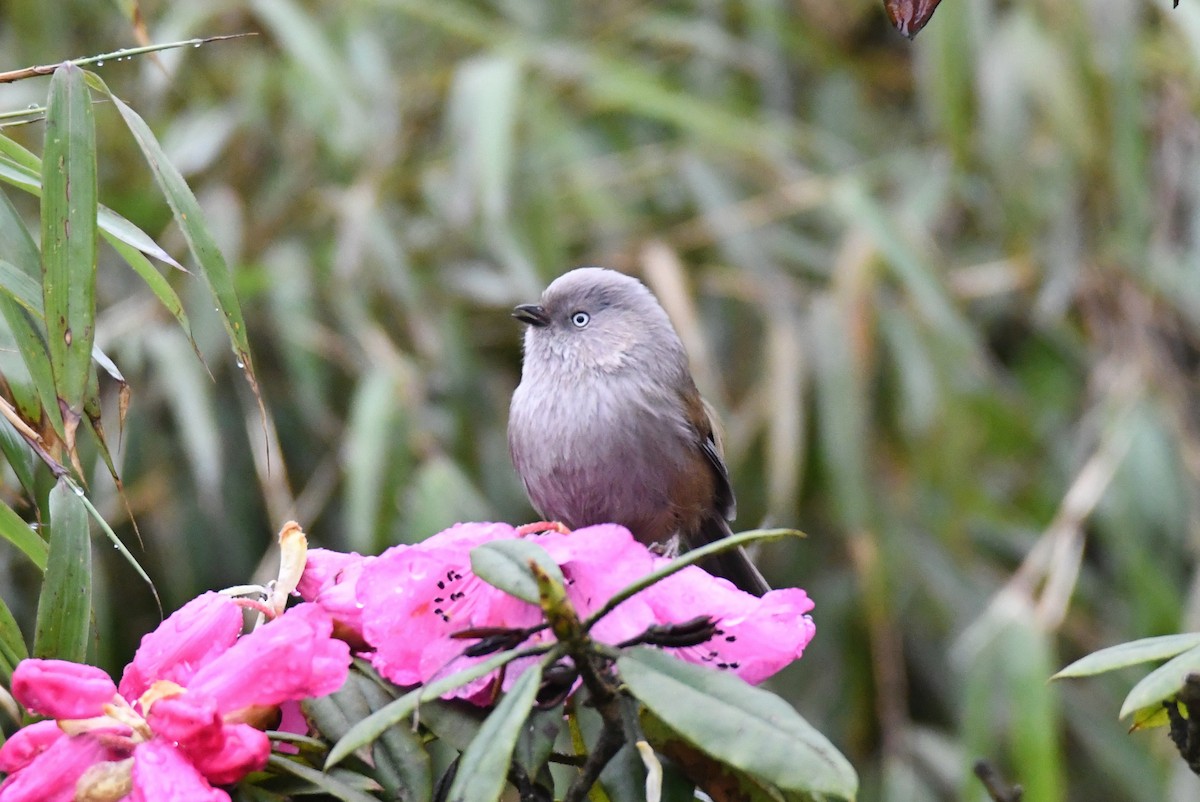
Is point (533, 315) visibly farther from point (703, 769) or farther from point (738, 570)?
point (703, 769)

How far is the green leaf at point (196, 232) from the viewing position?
4.08ft

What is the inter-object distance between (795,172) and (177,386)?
1.98 metres

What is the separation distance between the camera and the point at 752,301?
4.21 metres

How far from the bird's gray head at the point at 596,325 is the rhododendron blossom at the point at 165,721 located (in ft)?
4.43

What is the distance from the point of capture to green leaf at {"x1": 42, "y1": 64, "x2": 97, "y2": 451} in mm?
1167

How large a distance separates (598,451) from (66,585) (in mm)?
1111

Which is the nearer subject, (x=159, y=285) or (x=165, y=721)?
(x=165, y=721)

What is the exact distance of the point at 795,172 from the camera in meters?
4.35

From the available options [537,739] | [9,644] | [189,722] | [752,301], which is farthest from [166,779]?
[752,301]

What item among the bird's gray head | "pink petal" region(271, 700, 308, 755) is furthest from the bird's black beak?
"pink petal" region(271, 700, 308, 755)

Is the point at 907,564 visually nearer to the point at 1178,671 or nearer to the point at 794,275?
the point at 794,275

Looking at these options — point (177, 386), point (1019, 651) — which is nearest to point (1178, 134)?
point (1019, 651)

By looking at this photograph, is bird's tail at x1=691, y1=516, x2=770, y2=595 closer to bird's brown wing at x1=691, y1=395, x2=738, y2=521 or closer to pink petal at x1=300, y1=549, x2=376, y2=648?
bird's brown wing at x1=691, y1=395, x2=738, y2=521

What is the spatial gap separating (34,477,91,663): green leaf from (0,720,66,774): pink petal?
0.13 m
